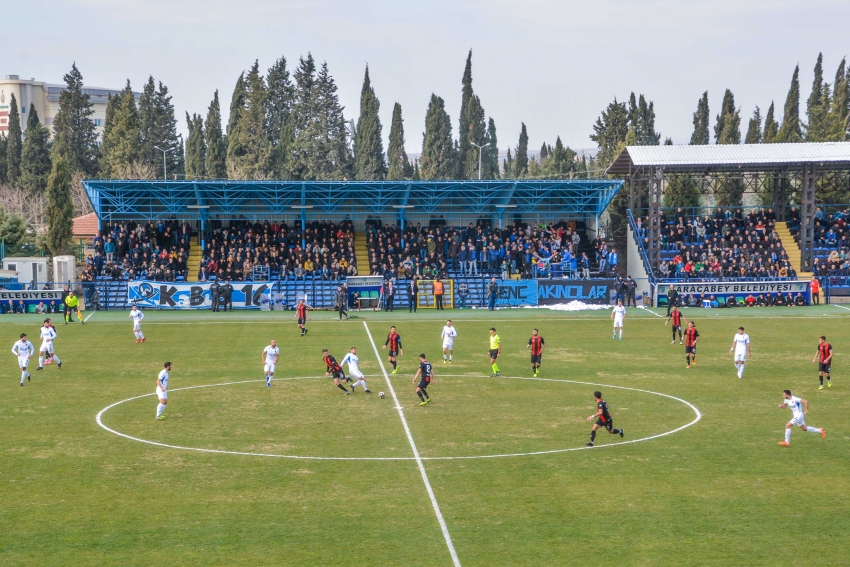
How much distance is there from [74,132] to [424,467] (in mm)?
103905

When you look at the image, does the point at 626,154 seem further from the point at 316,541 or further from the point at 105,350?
the point at 316,541

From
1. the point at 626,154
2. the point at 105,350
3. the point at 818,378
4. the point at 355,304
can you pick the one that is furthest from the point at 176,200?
the point at 818,378

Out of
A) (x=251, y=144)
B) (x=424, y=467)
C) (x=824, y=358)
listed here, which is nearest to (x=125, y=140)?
(x=251, y=144)

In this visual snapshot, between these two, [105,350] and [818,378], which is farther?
[105,350]

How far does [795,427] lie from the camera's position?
80.4ft

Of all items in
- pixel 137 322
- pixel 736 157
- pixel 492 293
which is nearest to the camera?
pixel 137 322

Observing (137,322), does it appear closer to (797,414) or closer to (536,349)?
(536,349)

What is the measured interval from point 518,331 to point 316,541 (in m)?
30.6

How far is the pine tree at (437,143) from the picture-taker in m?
113

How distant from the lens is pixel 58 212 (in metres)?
75.1

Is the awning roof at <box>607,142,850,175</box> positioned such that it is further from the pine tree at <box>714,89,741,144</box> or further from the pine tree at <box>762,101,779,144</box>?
the pine tree at <box>714,89,741,144</box>

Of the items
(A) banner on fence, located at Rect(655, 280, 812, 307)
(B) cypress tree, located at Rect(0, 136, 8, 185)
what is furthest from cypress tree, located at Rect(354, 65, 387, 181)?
(A) banner on fence, located at Rect(655, 280, 812, 307)

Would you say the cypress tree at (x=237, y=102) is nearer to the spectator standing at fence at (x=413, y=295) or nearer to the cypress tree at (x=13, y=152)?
the cypress tree at (x=13, y=152)

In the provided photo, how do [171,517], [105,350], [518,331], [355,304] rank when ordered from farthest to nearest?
[355,304]
[518,331]
[105,350]
[171,517]
